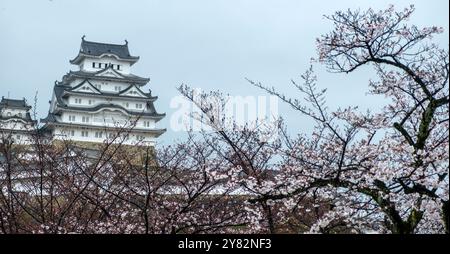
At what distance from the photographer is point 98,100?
2105cm

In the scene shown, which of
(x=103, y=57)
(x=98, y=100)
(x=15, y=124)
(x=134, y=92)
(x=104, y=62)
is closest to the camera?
(x=15, y=124)

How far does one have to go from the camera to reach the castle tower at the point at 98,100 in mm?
19159

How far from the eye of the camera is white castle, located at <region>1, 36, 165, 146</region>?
1916cm

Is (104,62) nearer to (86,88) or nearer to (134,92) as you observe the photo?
(134,92)

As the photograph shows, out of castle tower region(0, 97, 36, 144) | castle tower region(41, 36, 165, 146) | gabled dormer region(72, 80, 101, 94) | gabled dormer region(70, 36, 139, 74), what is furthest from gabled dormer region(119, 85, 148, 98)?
castle tower region(0, 97, 36, 144)

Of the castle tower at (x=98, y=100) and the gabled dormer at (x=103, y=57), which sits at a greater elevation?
the gabled dormer at (x=103, y=57)

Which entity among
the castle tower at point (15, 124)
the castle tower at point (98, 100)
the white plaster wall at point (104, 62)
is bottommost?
the castle tower at point (15, 124)

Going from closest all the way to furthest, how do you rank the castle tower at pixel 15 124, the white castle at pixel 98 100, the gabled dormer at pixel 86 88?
1. the castle tower at pixel 15 124
2. the white castle at pixel 98 100
3. the gabled dormer at pixel 86 88

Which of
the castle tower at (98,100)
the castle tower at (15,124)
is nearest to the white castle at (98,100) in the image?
the castle tower at (98,100)

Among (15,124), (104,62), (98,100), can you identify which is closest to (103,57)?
(104,62)

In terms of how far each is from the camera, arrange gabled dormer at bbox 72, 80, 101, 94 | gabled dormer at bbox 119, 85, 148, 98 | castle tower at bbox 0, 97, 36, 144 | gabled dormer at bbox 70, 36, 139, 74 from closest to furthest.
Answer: castle tower at bbox 0, 97, 36, 144 → gabled dormer at bbox 72, 80, 101, 94 → gabled dormer at bbox 119, 85, 148, 98 → gabled dormer at bbox 70, 36, 139, 74

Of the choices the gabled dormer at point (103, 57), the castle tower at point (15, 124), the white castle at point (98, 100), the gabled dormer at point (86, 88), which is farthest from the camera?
the gabled dormer at point (103, 57)

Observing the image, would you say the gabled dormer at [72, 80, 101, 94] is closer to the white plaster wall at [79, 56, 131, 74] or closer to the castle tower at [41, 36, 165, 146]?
the castle tower at [41, 36, 165, 146]

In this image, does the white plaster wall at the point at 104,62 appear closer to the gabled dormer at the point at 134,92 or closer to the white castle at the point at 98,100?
the white castle at the point at 98,100
